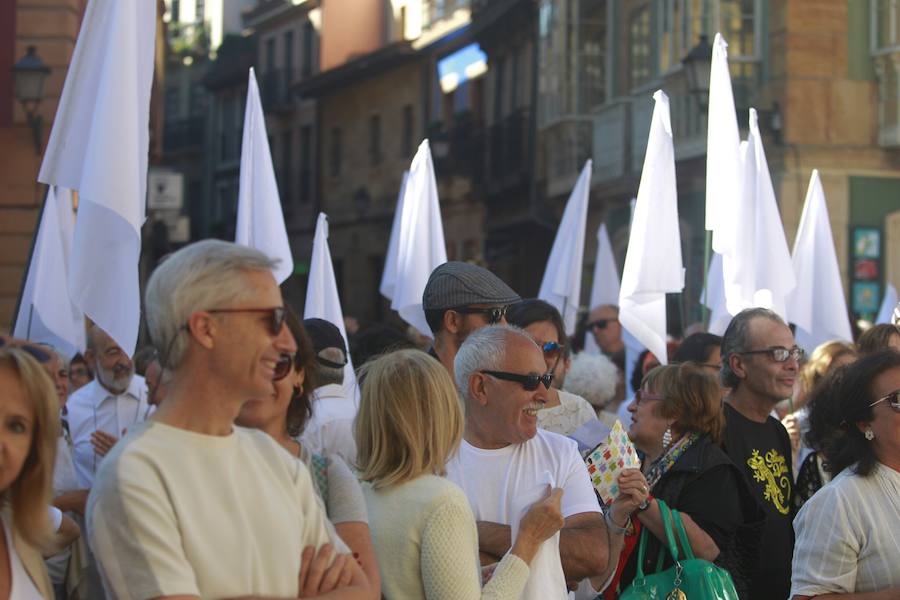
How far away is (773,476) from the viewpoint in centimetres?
637

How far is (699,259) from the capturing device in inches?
897

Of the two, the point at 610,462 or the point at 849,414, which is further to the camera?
the point at 610,462

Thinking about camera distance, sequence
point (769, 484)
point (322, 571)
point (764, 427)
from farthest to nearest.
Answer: point (764, 427) → point (769, 484) → point (322, 571)

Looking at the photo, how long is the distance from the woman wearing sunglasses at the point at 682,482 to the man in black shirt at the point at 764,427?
0.27 metres

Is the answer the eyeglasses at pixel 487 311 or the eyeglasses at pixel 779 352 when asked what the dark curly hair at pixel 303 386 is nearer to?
the eyeglasses at pixel 487 311

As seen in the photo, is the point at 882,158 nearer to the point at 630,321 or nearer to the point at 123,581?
the point at 630,321

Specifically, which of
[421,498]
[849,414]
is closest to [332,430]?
[421,498]

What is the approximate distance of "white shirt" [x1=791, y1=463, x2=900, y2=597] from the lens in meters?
4.73

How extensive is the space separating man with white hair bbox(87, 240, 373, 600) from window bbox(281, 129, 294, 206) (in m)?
48.7

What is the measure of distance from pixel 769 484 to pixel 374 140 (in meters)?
40.0

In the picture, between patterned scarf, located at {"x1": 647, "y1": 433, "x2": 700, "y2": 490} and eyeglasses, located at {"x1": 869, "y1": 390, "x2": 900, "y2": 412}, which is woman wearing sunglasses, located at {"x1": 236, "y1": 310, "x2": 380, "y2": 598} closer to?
eyeglasses, located at {"x1": 869, "y1": 390, "x2": 900, "y2": 412}

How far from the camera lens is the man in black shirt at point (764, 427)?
6164 millimetres

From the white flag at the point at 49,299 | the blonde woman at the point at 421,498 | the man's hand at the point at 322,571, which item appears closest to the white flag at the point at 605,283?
the white flag at the point at 49,299

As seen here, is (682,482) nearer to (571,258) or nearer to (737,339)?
(737,339)
